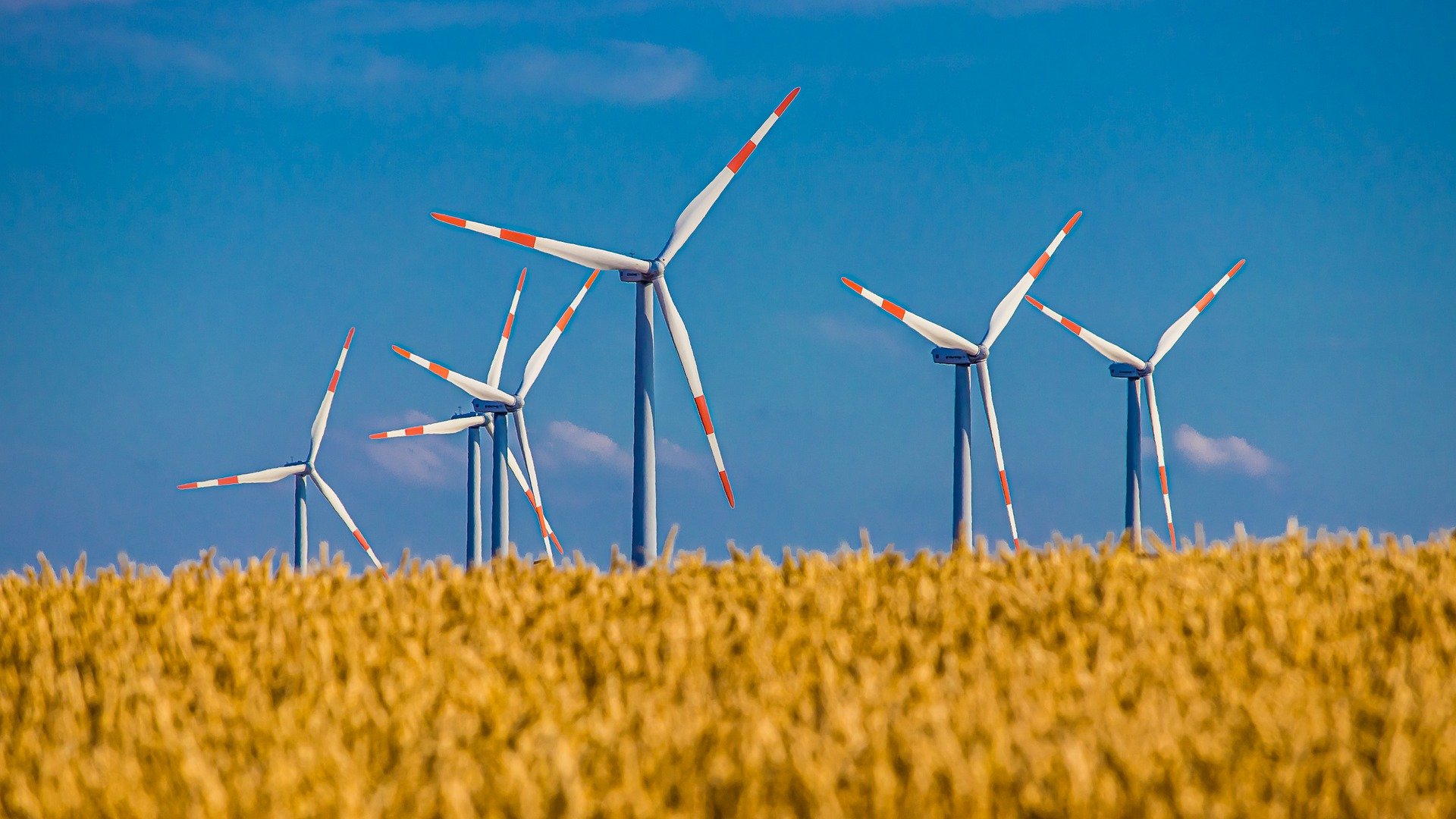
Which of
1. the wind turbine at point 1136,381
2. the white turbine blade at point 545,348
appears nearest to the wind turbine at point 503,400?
the white turbine blade at point 545,348

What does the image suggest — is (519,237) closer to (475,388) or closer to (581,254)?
(581,254)

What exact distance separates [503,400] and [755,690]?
102 feet

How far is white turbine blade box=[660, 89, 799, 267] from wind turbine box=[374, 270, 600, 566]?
31.5 feet

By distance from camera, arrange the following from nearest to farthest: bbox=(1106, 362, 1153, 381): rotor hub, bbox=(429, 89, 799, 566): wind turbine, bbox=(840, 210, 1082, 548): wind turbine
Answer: bbox=(429, 89, 799, 566): wind turbine → bbox=(840, 210, 1082, 548): wind turbine → bbox=(1106, 362, 1153, 381): rotor hub

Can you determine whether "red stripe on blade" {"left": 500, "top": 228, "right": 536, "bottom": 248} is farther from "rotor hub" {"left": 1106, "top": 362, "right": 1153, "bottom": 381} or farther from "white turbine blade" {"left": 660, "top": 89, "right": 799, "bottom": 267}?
"rotor hub" {"left": 1106, "top": 362, "right": 1153, "bottom": 381}

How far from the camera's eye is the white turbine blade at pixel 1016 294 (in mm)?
36000

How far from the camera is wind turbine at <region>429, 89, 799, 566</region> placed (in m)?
22.8

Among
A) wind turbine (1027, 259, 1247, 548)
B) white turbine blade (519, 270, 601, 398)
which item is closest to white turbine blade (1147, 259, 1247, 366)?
wind turbine (1027, 259, 1247, 548)

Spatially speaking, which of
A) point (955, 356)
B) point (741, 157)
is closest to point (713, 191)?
point (741, 157)

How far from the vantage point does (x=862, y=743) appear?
758cm

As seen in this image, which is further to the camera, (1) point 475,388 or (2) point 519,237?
(1) point 475,388

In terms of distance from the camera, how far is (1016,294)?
37.1 meters

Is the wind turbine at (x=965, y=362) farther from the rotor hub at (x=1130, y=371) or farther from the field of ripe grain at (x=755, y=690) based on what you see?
the field of ripe grain at (x=755, y=690)

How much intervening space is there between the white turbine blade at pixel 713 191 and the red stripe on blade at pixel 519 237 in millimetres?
2850
